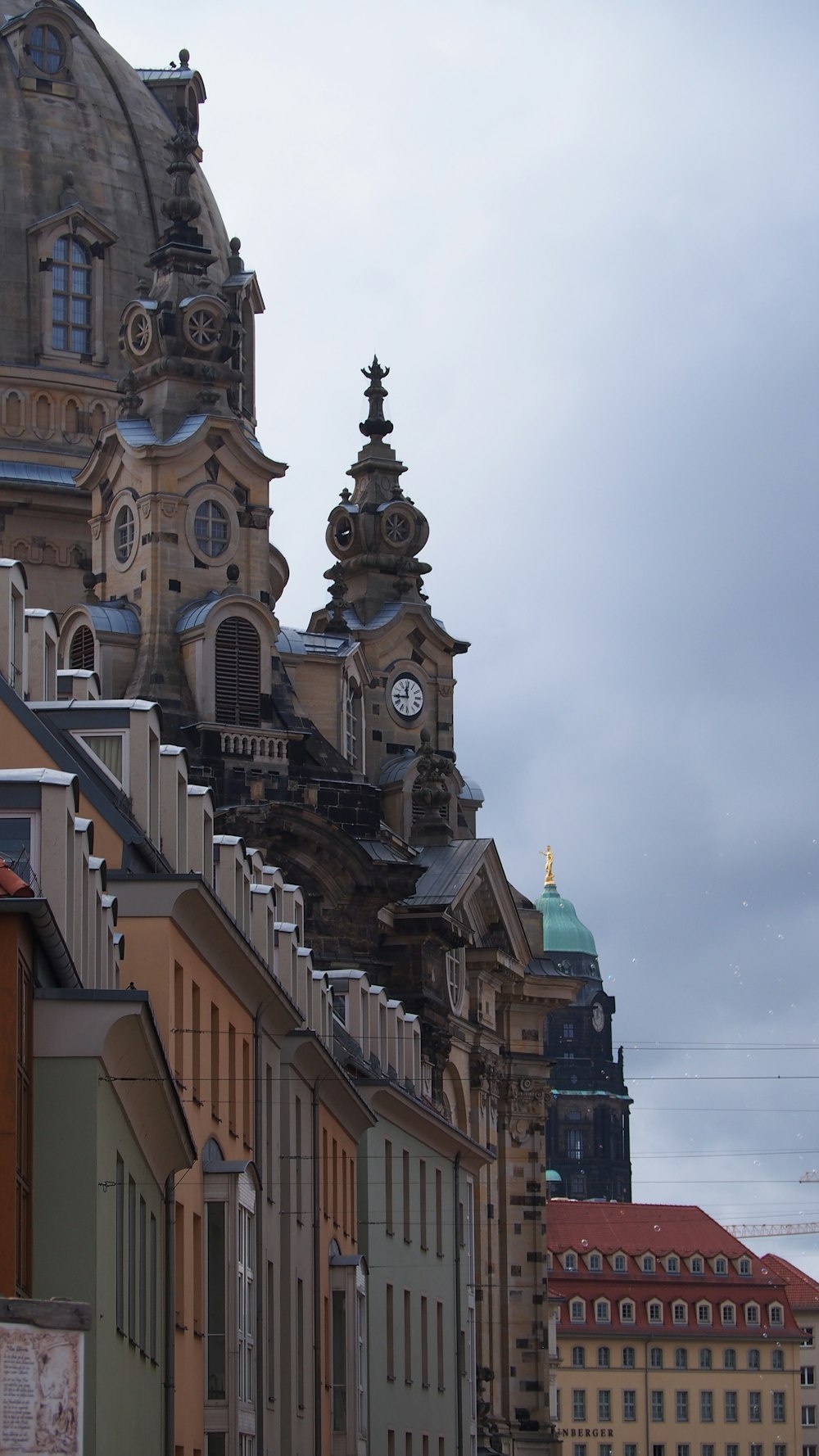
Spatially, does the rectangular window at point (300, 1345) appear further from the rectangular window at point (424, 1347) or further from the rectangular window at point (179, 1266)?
the rectangular window at point (424, 1347)

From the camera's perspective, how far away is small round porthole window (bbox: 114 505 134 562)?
275 feet

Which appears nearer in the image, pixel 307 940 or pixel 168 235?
pixel 307 940

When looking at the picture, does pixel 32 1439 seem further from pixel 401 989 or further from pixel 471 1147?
pixel 401 989

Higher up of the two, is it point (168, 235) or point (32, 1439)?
point (168, 235)

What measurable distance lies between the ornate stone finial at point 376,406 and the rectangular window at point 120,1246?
71807 millimetres

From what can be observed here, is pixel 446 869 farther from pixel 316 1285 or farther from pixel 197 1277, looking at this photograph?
pixel 197 1277

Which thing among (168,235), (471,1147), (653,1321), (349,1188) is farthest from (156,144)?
(653,1321)

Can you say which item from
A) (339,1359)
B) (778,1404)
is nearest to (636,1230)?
(778,1404)

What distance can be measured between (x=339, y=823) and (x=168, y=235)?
1664 cm

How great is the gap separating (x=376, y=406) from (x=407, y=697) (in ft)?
34.0

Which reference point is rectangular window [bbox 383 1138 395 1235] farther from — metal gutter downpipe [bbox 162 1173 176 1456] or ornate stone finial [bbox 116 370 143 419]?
ornate stone finial [bbox 116 370 143 419]

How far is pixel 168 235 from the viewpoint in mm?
86250

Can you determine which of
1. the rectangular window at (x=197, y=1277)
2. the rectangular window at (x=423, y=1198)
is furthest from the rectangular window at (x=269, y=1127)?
the rectangular window at (x=423, y=1198)

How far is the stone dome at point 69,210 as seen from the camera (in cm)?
9156
